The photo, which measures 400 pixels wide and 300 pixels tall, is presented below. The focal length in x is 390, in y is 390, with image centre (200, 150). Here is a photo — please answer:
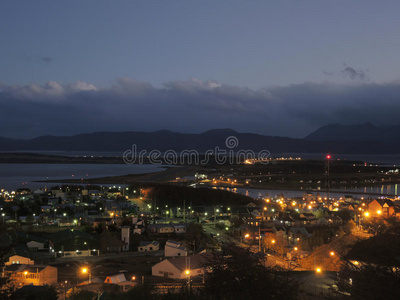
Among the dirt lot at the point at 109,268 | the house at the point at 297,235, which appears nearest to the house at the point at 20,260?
the dirt lot at the point at 109,268

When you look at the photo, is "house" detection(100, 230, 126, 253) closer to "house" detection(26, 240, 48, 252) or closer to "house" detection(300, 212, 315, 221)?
"house" detection(26, 240, 48, 252)

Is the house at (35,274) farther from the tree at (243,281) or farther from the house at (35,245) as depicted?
the tree at (243,281)

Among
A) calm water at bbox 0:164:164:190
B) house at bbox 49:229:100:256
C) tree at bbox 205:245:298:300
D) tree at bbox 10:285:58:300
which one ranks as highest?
tree at bbox 205:245:298:300

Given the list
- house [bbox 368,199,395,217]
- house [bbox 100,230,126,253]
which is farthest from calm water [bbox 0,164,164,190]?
house [bbox 368,199,395,217]

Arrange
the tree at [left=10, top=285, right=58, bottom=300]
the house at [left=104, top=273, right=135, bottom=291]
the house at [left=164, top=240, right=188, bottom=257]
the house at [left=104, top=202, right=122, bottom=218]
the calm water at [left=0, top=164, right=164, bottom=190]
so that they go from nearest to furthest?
the tree at [left=10, top=285, right=58, bottom=300] → the house at [left=104, top=273, right=135, bottom=291] → the house at [left=164, top=240, right=188, bottom=257] → the house at [left=104, top=202, right=122, bottom=218] → the calm water at [left=0, top=164, right=164, bottom=190]

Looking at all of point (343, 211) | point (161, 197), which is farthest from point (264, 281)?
point (161, 197)

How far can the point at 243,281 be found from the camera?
123 inches

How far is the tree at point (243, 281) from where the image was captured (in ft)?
9.95

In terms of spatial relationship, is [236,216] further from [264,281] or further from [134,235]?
[264,281]

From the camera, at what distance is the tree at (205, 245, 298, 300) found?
3.03 metres

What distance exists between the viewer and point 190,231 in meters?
10.5

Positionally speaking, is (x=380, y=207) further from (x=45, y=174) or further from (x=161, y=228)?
(x=45, y=174)

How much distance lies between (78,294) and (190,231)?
6226 millimetres

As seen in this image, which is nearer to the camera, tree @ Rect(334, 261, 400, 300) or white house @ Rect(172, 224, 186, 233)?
tree @ Rect(334, 261, 400, 300)
